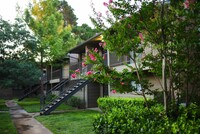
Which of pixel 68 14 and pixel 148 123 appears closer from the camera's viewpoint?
pixel 148 123

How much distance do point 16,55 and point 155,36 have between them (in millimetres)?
18785

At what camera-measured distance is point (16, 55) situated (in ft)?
71.2

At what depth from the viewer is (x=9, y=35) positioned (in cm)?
2020

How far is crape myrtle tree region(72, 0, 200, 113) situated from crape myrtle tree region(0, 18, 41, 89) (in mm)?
15947

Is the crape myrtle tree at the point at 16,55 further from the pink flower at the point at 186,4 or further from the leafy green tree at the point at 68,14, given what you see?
the leafy green tree at the point at 68,14

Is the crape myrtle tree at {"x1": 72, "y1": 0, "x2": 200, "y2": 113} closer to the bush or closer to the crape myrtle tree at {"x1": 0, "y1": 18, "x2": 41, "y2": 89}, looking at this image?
the bush

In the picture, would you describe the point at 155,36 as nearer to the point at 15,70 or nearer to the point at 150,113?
the point at 150,113

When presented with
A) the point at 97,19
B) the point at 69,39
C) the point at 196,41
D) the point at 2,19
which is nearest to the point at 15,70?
the point at 2,19

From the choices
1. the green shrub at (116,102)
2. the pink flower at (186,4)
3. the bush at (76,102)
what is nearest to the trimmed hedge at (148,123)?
the pink flower at (186,4)

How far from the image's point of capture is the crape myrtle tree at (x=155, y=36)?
5.31 metres

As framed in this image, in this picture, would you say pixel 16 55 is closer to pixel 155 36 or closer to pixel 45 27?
pixel 45 27

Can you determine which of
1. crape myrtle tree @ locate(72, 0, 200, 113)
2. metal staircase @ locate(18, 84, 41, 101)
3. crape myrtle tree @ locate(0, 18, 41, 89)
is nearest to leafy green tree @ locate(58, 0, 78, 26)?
metal staircase @ locate(18, 84, 41, 101)

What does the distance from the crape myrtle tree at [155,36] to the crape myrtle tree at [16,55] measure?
15947 mm

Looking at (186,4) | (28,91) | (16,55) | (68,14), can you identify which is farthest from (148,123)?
(68,14)
